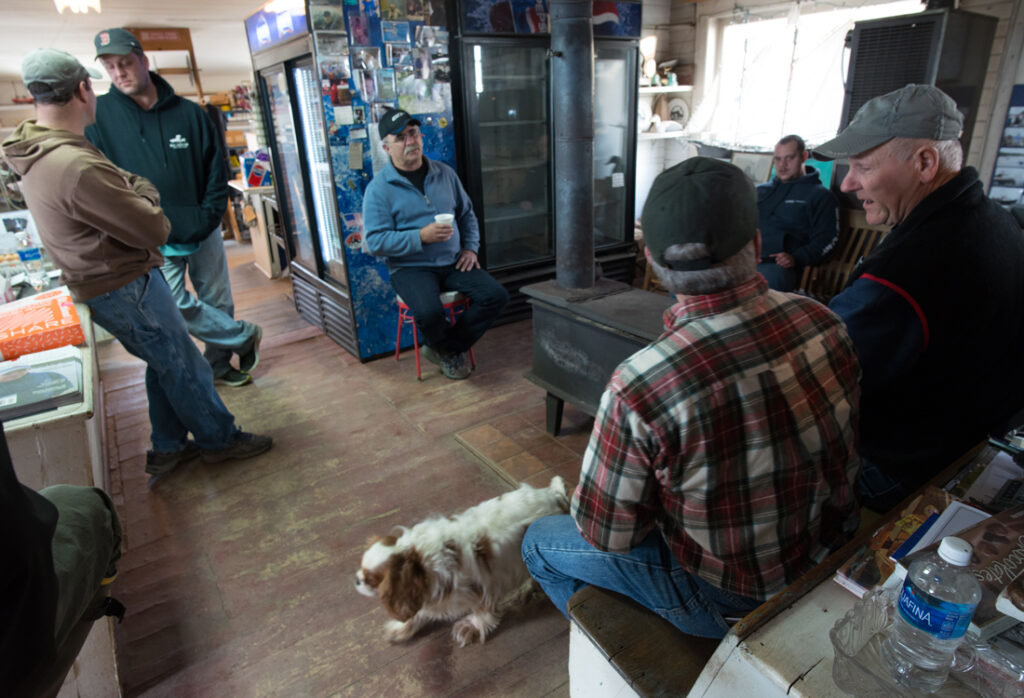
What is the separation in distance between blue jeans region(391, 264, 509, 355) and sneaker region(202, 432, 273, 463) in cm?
109

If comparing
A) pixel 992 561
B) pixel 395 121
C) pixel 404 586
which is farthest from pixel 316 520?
pixel 992 561

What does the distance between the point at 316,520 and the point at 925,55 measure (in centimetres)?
426

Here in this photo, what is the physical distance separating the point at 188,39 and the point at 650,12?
551cm

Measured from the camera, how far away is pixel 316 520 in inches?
101

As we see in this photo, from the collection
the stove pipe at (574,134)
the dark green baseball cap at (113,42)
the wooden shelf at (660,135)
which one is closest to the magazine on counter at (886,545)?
the stove pipe at (574,134)

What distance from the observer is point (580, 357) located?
2.75m

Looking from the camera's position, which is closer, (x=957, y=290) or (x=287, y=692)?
(x=957, y=290)

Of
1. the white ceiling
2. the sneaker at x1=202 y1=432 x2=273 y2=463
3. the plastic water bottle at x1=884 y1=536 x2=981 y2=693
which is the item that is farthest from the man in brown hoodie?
the white ceiling

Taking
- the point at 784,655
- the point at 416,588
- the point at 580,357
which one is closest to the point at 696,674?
the point at 784,655

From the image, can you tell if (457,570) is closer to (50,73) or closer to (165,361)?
(165,361)

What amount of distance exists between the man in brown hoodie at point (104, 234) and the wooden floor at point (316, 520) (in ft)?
1.43

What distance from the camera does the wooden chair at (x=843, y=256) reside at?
4.00 metres

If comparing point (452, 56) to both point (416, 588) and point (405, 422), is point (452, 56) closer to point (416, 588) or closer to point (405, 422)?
point (405, 422)

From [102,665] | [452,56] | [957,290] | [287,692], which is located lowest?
[287,692]
